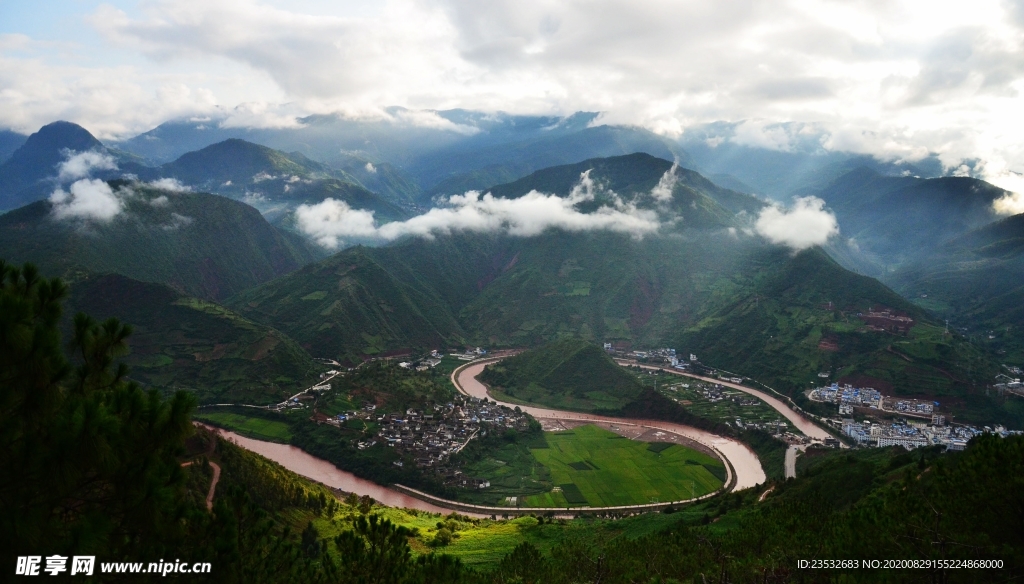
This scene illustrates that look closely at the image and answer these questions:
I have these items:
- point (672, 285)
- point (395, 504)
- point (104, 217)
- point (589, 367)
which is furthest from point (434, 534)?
point (104, 217)

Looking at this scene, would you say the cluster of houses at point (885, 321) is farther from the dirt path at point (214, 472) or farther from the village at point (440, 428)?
the dirt path at point (214, 472)

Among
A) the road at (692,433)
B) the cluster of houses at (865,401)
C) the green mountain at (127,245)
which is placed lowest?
the road at (692,433)

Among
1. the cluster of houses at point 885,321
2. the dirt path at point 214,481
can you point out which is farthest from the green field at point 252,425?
the cluster of houses at point 885,321

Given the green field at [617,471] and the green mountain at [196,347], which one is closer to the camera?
the green field at [617,471]

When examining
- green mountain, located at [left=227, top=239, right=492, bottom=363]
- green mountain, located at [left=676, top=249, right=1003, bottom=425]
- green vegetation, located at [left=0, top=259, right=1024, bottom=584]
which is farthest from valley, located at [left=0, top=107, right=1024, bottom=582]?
green mountain, located at [left=227, top=239, right=492, bottom=363]

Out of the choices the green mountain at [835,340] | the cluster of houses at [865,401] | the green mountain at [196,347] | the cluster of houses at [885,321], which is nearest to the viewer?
the cluster of houses at [865,401]

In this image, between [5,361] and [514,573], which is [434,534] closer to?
[514,573]

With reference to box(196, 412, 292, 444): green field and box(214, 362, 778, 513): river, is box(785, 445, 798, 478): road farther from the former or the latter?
box(196, 412, 292, 444): green field
